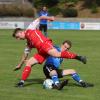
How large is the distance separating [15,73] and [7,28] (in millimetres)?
33152

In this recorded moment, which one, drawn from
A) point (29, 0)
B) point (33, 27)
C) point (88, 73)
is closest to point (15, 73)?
point (88, 73)

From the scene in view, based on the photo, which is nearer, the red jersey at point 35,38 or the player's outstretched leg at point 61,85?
the player's outstretched leg at point 61,85

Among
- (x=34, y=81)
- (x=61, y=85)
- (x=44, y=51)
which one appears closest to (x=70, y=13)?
(x=34, y=81)

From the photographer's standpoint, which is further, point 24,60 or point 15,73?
point 15,73

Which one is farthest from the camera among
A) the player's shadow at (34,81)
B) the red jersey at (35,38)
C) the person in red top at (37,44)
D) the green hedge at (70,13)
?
the green hedge at (70,13)

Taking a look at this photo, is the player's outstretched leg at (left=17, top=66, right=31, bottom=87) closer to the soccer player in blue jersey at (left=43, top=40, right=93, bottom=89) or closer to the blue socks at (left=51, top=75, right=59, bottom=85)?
the soccer player in blue jersey at (left=43, top=40, right=93, bottom=89)

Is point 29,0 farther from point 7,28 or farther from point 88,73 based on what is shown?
point 88,73

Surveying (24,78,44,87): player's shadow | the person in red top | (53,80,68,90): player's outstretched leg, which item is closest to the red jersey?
the person in red top

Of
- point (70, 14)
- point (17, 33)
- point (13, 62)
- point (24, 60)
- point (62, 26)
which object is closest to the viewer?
point (17, 33)

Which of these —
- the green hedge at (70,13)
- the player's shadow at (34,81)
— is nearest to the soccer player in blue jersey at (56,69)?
the player's shadow at (34,81)

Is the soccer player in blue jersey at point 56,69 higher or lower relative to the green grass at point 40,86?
higher

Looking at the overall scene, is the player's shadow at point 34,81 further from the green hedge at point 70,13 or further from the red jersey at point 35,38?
the green hedge at point 70,13

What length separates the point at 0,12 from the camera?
64.9 metres

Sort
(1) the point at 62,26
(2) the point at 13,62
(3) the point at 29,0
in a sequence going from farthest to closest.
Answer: (3) the point at 29,0 → (1) the point at 62,26 → (2) the point at 13,62
